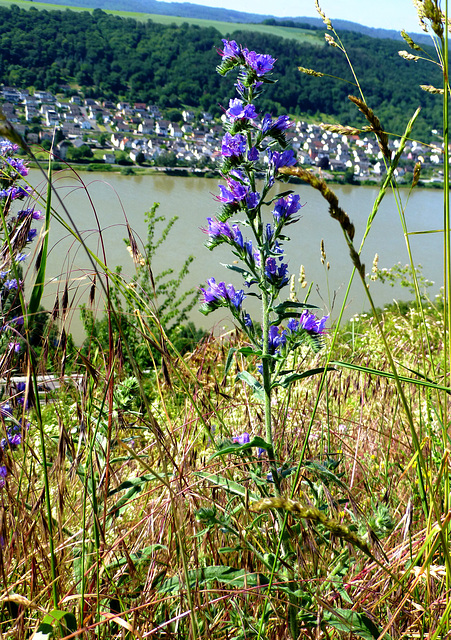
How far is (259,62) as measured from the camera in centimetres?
118

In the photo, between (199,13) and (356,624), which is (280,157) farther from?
(199,13)

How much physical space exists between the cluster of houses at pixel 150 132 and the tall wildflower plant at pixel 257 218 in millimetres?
28036

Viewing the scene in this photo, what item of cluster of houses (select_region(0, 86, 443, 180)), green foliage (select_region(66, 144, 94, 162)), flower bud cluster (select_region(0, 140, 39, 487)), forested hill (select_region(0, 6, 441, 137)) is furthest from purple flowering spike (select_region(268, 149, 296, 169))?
forested hill (select_region(0, 6, 441, 137))

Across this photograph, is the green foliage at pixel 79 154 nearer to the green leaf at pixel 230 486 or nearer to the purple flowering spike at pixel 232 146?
the purple flowering spike at pixel 232 146

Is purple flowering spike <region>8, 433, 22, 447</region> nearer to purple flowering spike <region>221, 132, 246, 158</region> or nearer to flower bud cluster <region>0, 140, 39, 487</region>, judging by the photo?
flower bud cluster <region>0, 140, 39, 487</region>

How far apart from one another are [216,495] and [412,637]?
21.5 inches

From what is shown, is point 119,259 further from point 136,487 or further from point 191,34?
point 191,34

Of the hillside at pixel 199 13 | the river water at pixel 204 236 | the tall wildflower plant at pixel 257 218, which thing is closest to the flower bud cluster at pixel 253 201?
the tall wildflower plant at pixel 257 218

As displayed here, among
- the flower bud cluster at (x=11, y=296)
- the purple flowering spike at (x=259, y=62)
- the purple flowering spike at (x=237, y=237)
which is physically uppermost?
the purple flowering spike at (x=259, y=62)

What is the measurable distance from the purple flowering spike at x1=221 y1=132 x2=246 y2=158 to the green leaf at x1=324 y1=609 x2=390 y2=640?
3.29ft

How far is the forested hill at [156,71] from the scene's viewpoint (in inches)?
1566

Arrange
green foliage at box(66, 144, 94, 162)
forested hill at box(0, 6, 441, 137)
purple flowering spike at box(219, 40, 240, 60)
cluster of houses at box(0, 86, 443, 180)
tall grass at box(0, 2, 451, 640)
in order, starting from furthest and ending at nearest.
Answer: forested hill at box(0, 6, 441, 137) < cluster of houses at box(0, 86, 443, 180) < green foliage at box(66, 144, 94, 162) < purple flowering spike at box(219, 40, 240, 60) < tall grass at box(0, 2, 451, 640)

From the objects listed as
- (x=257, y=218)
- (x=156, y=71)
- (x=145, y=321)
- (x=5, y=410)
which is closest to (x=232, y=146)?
(x=257, y=218)

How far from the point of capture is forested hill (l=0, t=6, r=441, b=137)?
39.8 m
